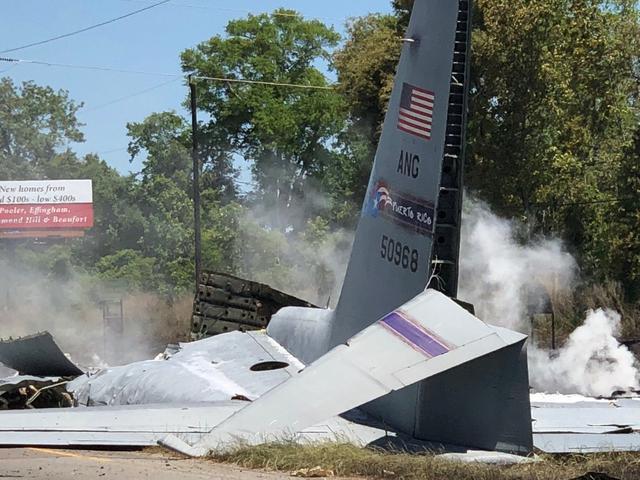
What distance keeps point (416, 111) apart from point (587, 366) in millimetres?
10814

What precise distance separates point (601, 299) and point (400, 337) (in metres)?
17.7

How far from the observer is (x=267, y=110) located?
4631 cm

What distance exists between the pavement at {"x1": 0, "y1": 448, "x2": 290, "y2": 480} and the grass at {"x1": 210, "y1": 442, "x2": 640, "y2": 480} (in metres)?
0.14

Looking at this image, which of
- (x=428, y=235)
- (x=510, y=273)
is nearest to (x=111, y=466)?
(x=428, y=235)

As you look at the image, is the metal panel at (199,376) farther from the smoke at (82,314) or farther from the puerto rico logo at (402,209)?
the smoke at (82,314)

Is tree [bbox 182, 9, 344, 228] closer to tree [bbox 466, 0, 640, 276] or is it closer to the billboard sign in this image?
the billboard sign

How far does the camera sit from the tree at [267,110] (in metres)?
46.3

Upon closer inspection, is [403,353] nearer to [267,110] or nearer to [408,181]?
[408,181]

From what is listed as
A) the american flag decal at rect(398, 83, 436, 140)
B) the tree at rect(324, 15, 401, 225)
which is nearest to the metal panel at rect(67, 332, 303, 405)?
the american flag decal at rect(398, 83, 436, 140)

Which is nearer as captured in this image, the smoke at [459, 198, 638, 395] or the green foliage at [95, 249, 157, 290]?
Result: the smoke at [459, 198, 638, 395]

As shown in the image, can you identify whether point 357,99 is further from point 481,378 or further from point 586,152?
point 481,378

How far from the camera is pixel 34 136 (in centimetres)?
6106

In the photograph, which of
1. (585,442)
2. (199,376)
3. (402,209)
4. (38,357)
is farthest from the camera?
(38,357)

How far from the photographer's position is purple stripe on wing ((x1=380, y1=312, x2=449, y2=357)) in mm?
8047
